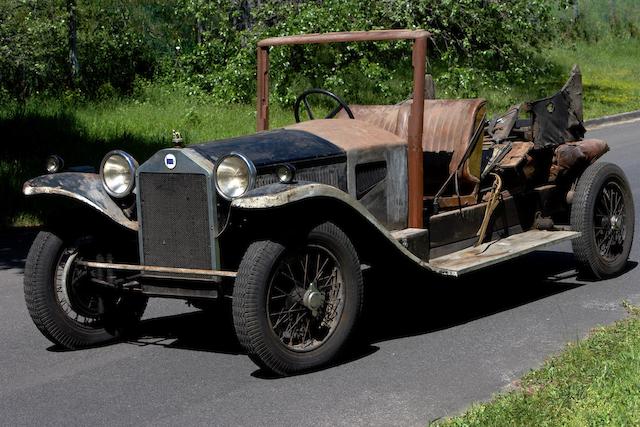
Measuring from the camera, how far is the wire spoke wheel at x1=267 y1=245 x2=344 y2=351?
5750 mm

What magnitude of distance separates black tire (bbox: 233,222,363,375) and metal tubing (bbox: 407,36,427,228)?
0.94m

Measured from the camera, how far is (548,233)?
7.59 m

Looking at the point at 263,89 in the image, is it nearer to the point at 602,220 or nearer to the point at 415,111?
the point at 415,111

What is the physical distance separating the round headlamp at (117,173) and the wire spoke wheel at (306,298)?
3.75 ft

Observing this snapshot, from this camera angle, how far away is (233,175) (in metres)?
5.79

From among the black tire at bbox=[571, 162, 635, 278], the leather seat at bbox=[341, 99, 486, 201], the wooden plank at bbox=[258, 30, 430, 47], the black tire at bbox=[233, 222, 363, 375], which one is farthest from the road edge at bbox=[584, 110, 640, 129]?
the black tire at bbox=[233, 222, 363, 375]

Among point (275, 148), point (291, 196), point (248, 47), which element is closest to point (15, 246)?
point (275, 148)

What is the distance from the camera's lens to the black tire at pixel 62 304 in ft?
20.2

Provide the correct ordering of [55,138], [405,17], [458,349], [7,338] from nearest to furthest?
[458,349] → [7,338] → [55,138] → [405,17]

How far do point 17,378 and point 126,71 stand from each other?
40.9 ft

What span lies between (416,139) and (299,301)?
1.46m

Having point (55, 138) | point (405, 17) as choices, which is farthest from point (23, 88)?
point (405, 17)

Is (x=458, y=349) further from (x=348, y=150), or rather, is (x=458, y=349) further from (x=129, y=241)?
(x=129, y=241)

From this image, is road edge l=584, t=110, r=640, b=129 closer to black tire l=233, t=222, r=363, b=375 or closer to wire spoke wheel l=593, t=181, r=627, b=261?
wire spoke wheel l=593, t=181, r=627, b=261
